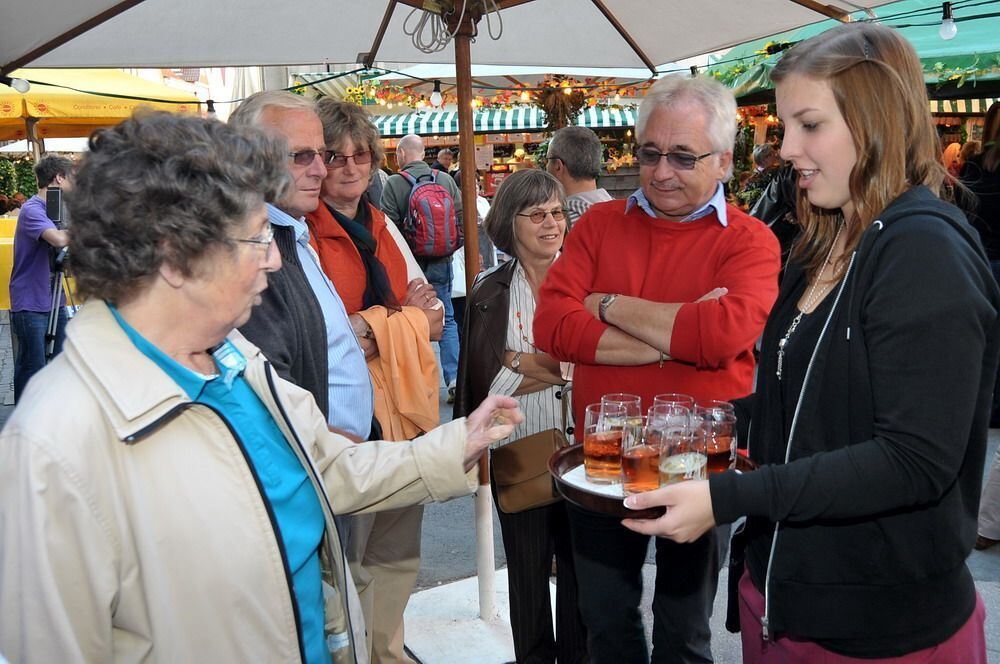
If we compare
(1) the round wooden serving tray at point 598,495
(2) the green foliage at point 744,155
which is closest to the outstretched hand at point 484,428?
(1) the round wooden serving tray at point 598,495

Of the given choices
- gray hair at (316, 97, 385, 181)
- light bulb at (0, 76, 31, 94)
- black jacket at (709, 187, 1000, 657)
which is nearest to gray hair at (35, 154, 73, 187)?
light bulb at (0, 76, 31, 94)

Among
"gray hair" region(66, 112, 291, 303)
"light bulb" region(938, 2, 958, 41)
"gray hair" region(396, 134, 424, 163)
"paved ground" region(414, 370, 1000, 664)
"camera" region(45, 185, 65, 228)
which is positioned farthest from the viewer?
"gray hair" region(396, 134, 424, 163)

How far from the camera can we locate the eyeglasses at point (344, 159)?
3010 millimetres

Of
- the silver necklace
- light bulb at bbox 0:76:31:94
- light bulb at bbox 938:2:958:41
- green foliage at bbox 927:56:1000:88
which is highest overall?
green foliage at bbox 927:56:1000:88

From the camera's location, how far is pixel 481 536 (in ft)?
11.6

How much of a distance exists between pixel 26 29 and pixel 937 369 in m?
3.24

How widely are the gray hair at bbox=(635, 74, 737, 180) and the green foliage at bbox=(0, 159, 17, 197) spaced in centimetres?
1452

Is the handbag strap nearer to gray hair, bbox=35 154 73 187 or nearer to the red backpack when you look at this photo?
the red backpack

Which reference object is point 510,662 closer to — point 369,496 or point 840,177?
point 369,496

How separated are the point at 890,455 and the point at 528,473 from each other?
5.17 ft

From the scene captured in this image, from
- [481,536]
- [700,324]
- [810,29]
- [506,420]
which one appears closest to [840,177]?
[700,324]

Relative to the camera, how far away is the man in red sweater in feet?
8.07

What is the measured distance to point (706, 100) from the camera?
2.65 metres

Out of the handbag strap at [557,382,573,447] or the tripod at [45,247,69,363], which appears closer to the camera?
the handbag strap at [557,382,573,447]
